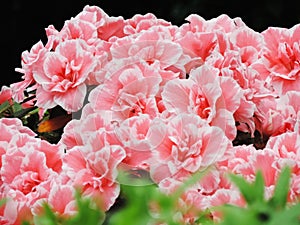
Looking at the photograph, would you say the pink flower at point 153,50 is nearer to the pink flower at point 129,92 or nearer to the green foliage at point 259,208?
the pink flower at point 129,92

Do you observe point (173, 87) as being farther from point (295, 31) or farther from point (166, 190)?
point (295, 31)

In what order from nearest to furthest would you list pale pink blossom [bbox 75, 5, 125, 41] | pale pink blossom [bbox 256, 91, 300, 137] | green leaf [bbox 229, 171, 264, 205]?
green leaf [bbox 229, 171, 264, 205], pale pink blossom [bbox 256, 91, 300, 137], pale pink blossom [bbox 75, 5, 125, 41]

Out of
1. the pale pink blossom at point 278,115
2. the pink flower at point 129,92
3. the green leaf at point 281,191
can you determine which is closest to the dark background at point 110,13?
the pale pink blossom at point 278,115

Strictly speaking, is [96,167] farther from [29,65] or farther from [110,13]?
[110,13]

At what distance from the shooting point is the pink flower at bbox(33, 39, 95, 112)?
2.31 m

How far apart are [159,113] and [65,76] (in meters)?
0.36

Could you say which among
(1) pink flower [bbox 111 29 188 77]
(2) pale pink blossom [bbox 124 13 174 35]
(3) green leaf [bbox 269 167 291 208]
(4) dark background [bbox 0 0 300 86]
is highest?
(3) green leaf [bbox 269 167 291 208]

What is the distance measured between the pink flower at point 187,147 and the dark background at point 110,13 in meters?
4.10

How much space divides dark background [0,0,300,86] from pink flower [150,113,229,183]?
13.5ft

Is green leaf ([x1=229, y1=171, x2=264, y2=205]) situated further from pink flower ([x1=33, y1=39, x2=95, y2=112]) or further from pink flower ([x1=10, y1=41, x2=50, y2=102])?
pink flower ([x1=10, y1=41, x2=50, y2=102])

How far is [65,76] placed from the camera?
2.37 m

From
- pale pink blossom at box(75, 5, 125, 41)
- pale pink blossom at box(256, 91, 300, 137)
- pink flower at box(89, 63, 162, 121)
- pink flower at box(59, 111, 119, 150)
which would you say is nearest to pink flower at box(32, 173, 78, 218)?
pink flower at box(59, 111, 119, 150)

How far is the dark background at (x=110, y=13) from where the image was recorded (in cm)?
611

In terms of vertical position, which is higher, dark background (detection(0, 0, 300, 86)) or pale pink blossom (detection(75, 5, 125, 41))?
pale pink blossom (detection(75, 5, 125, 41))
